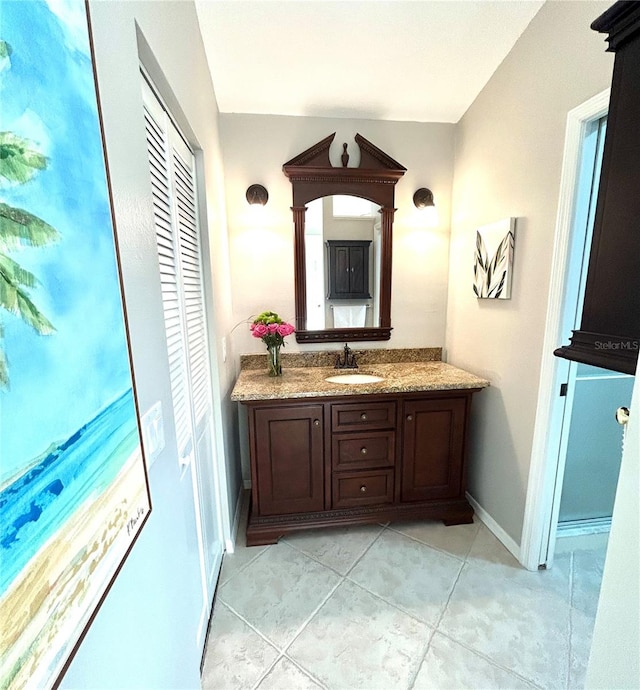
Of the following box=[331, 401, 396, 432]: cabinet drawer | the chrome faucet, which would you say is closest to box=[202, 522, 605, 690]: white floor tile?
box=[331, 401, 396, 432]: cabinet drawer

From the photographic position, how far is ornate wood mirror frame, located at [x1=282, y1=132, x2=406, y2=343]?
7.18 ft

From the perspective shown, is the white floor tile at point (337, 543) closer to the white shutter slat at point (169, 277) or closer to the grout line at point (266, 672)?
the grout line at point (266, 672)

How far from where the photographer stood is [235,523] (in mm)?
2062

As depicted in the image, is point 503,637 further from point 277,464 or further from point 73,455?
point 73,455

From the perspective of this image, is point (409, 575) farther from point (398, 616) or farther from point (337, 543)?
point (337, 543)

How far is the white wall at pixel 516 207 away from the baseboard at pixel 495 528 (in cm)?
4

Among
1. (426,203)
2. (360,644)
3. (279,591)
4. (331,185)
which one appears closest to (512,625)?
(360,644)

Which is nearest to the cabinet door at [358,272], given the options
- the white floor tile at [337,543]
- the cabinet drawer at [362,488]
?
the cabinet drawer at [362,488]

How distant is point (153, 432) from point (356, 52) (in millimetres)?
2135

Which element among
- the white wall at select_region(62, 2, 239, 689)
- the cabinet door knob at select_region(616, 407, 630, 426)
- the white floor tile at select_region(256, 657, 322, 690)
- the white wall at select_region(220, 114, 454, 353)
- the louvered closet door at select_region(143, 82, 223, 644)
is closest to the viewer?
the white wall at select_region(62, 2, 239, 689)

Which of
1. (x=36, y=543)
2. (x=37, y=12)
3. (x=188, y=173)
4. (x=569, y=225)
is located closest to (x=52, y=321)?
(x=36, y=543)

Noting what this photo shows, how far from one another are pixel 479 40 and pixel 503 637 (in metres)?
2.96

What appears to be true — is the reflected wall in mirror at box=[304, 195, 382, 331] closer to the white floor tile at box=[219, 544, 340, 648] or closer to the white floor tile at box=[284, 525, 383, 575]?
the white floor tile at box=[284, 525, 383, 575]

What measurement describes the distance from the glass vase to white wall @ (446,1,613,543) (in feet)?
4.32
